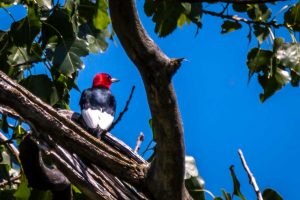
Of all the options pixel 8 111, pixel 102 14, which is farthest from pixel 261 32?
pixel 8 111

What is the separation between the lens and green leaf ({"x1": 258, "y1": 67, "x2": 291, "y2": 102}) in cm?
226

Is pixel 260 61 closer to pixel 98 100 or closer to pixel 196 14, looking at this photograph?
pixel 196 14

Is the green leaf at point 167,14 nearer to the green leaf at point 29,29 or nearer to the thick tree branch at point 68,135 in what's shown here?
the green leaf at point 29,29

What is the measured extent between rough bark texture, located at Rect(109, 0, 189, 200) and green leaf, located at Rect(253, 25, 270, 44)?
951 mm

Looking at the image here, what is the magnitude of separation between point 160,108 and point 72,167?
1.70ft

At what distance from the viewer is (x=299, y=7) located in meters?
2.31

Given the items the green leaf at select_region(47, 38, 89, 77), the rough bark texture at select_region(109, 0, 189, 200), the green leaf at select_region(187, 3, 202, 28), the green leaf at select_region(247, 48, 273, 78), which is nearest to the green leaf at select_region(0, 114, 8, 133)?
the green leaf at select_region(47, 38, 89, 77)

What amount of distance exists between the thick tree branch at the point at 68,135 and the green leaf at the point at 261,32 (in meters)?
0.86

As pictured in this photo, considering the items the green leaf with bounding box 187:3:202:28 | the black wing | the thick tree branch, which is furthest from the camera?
the black wing

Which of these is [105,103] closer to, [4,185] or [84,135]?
[4,185]

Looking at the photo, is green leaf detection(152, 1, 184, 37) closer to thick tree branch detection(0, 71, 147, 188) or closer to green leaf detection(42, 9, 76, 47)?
green leaf detection(42, 9, 76, 47)

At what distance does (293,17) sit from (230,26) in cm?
34

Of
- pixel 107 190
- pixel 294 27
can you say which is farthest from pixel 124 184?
pixel 294 27

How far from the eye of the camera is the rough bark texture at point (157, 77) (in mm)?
1390
